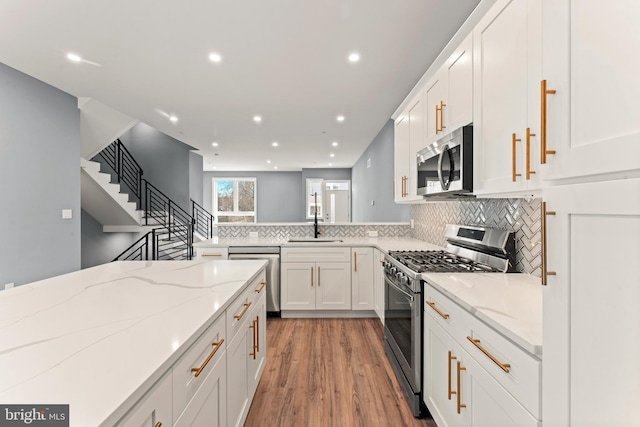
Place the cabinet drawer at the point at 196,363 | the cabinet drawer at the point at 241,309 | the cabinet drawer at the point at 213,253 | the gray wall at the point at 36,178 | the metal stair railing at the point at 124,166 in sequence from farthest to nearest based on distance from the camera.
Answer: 1. the metal stair railing at the point at 124,166
2. the cabinet drawer at the point at 213,253
3. the gray wall at the point at 36,178
4. the cabinet drawer at the point at 241,309
5. the cabinet drawer at the point at 196,363

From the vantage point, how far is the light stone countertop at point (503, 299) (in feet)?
3.15

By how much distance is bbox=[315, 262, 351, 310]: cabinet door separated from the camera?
3646mm

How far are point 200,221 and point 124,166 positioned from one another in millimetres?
2542

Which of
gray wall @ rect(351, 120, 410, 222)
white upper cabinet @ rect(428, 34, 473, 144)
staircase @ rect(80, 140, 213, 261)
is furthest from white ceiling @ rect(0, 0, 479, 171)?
staircase @ rect(80, 140, 213, 261)

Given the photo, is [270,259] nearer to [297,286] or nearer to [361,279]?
[297,286]

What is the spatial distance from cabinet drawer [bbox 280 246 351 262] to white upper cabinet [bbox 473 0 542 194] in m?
2.19

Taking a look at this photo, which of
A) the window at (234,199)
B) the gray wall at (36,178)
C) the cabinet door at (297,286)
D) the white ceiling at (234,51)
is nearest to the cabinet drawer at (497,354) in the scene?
the white ceiling at (234,51)

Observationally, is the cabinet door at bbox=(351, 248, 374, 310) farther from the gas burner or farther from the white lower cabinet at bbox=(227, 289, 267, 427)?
the white lower cabinet at bbox=(227, 289, 267, 427)

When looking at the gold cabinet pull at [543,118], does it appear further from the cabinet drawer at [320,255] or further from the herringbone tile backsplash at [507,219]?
the cabinet drawer at [320,255]

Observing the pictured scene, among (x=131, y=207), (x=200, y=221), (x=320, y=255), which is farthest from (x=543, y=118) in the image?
(x=200, y=221)

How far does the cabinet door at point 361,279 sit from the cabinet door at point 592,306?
279 cm

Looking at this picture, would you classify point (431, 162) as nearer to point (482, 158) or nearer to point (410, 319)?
point (482, 158)

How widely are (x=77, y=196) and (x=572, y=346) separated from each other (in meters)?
5.07

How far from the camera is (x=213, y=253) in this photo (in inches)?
142
